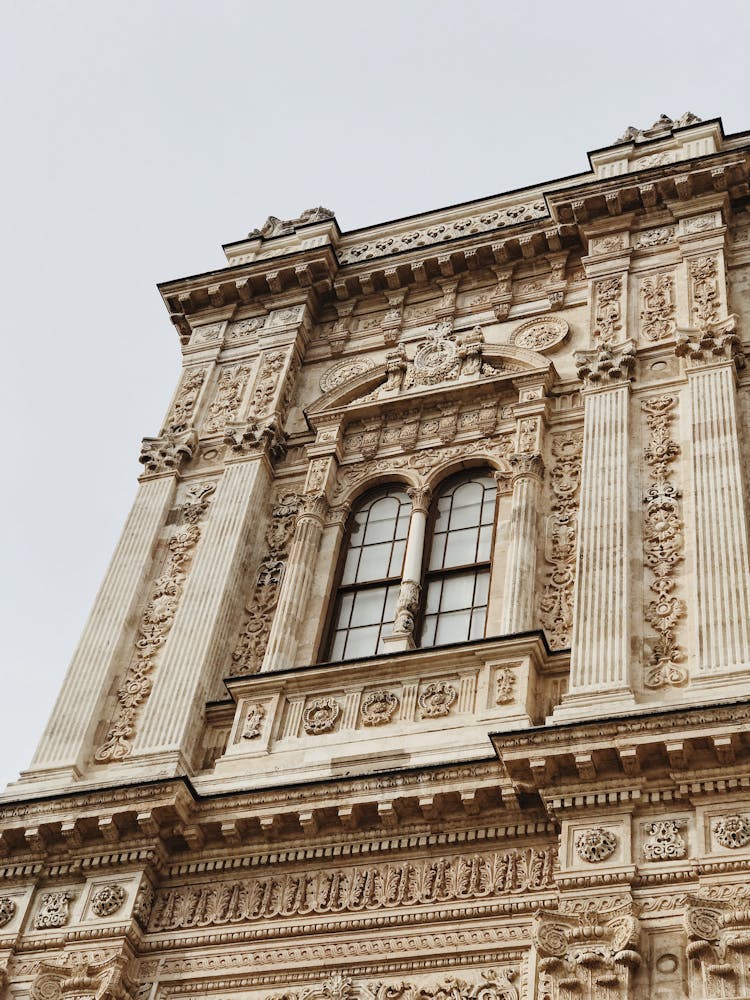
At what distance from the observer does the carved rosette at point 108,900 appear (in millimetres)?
12766

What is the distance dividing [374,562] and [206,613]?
6.43 ft

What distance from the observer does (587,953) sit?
422 inches

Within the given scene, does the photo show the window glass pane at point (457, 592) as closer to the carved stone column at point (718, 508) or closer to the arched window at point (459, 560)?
the arched window at point (459, 560)

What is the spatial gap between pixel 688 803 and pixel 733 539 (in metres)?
2.87

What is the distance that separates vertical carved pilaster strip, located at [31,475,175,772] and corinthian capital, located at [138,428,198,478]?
6.8 inches

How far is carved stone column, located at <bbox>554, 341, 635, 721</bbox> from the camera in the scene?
41.7 ft

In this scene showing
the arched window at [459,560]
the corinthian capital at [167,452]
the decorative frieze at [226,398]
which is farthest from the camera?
the decorative frieze at [226,398]

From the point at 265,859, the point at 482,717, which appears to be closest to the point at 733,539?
the point at 482,717

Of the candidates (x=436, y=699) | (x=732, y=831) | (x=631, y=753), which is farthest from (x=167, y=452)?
(x=732, y=831)

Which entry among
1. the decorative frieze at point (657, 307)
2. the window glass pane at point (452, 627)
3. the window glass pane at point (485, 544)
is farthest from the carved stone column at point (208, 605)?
the decorative frieze at point (657, 307)

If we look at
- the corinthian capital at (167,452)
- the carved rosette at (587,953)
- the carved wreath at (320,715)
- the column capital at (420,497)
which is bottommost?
the carved rosette at (587,953)

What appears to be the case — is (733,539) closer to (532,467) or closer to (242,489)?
(532,467)

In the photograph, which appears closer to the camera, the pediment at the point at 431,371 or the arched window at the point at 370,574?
the arched window at the point at 370,574

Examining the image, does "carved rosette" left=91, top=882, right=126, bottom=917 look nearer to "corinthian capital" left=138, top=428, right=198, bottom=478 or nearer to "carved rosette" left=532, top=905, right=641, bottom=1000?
"carved rosette" left=532, top=905, right=641, bottom=1000
